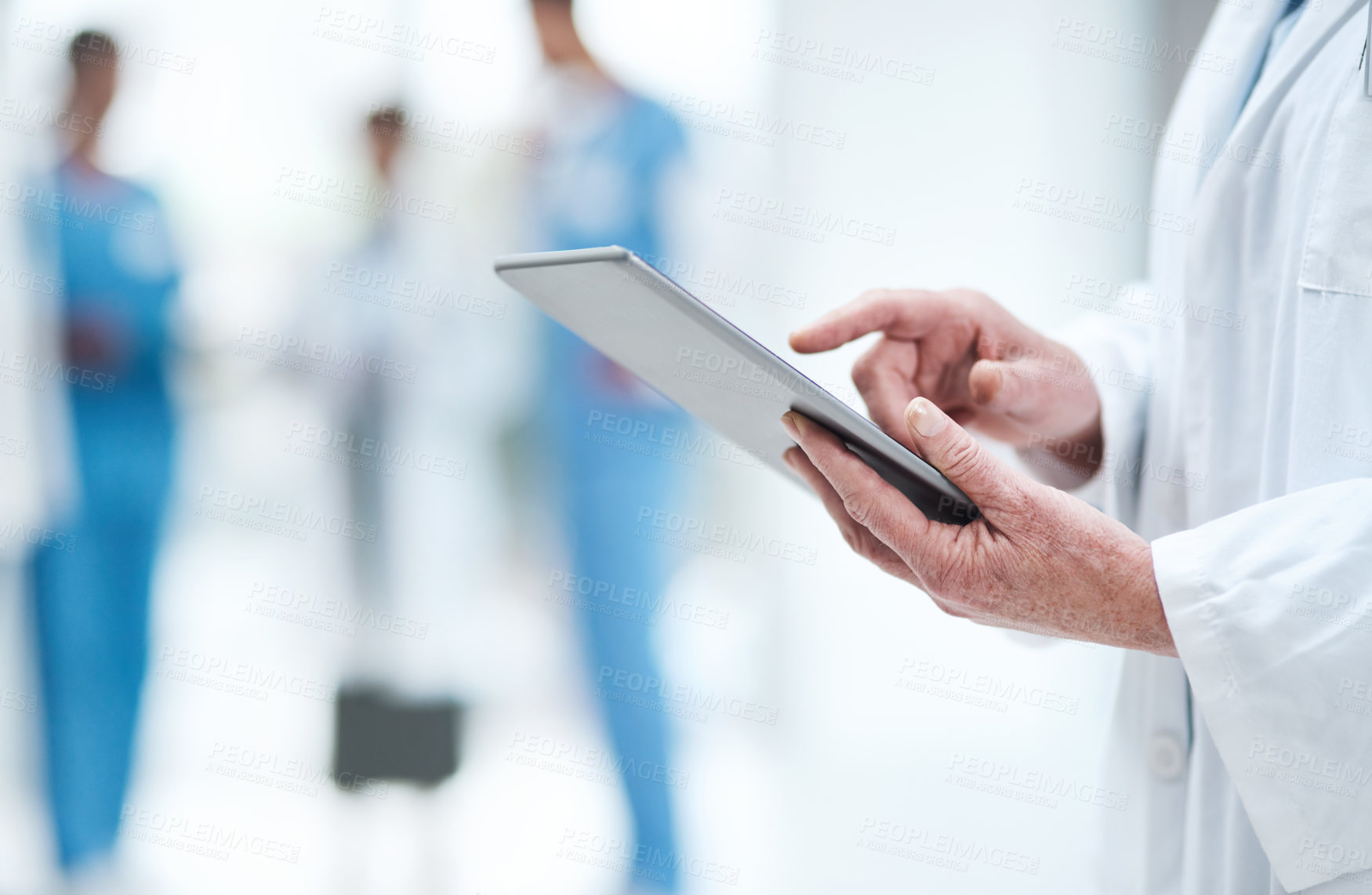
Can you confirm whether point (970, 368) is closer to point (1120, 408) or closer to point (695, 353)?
point (1120, 408)

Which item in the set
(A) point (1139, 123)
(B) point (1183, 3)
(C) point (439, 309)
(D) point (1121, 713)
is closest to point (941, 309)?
(D) point (1121, 713)

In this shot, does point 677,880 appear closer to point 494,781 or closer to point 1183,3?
point 494,781

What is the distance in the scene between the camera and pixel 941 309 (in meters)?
0.68

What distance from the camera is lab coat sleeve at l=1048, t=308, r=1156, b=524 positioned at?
0.67m

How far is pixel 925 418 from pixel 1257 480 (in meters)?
0.24

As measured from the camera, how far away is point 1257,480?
1.77ft

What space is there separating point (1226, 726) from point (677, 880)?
1.07 metres

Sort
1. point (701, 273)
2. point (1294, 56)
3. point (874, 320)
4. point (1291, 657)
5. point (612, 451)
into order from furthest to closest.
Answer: point (701, 273) → point (612, 451) → point (874, 320) → point (1294, 56) → point (1291, 657)

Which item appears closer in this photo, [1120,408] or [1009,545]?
[1009,545]

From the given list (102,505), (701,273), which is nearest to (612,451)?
(701,273)

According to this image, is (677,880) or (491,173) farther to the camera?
(491,173)

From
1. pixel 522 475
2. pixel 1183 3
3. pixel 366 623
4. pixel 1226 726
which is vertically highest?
pixel 1183 3

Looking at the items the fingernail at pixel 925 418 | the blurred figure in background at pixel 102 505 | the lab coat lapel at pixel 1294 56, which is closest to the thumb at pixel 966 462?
the fingernail at pixel 925 418

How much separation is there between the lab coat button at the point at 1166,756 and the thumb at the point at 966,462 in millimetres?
244
